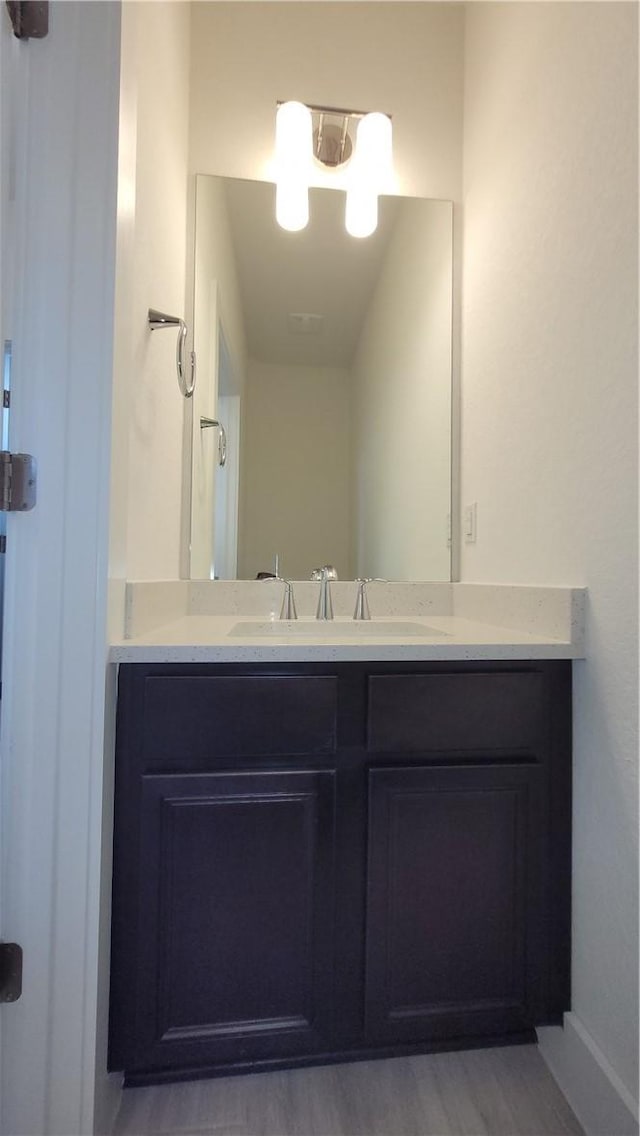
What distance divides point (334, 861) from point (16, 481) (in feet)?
2.75

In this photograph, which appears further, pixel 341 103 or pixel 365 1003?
pixel 341 103

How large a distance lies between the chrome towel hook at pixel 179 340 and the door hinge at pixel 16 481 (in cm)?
49

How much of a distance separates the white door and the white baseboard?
83 centimetres

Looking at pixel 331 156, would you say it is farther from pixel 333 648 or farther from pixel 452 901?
pixel 452 901

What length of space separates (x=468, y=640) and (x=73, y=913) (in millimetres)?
811

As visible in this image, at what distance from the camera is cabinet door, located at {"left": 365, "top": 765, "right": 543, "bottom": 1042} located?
92cm

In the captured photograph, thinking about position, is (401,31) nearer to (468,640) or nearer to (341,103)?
(341,103)

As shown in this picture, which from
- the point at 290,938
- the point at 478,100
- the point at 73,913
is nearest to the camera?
the point at 73,913

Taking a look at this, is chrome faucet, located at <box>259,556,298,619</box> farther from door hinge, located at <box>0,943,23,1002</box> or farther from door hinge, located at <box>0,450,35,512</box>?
door hinge, located at <box>0,943,23,1002</box>

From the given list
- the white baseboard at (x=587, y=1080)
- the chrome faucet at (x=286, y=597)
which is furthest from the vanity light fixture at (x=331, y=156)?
the white baseboard at (x=587, y=1080)

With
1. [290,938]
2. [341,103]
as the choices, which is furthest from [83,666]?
[341,103]

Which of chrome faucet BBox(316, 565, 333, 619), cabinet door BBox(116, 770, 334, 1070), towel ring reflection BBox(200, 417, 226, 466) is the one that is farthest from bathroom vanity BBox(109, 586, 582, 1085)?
towel ring reflection BBox(200, 417, 226, 466)

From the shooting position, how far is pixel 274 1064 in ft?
A: 3.04

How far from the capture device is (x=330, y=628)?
1336 millimetres
